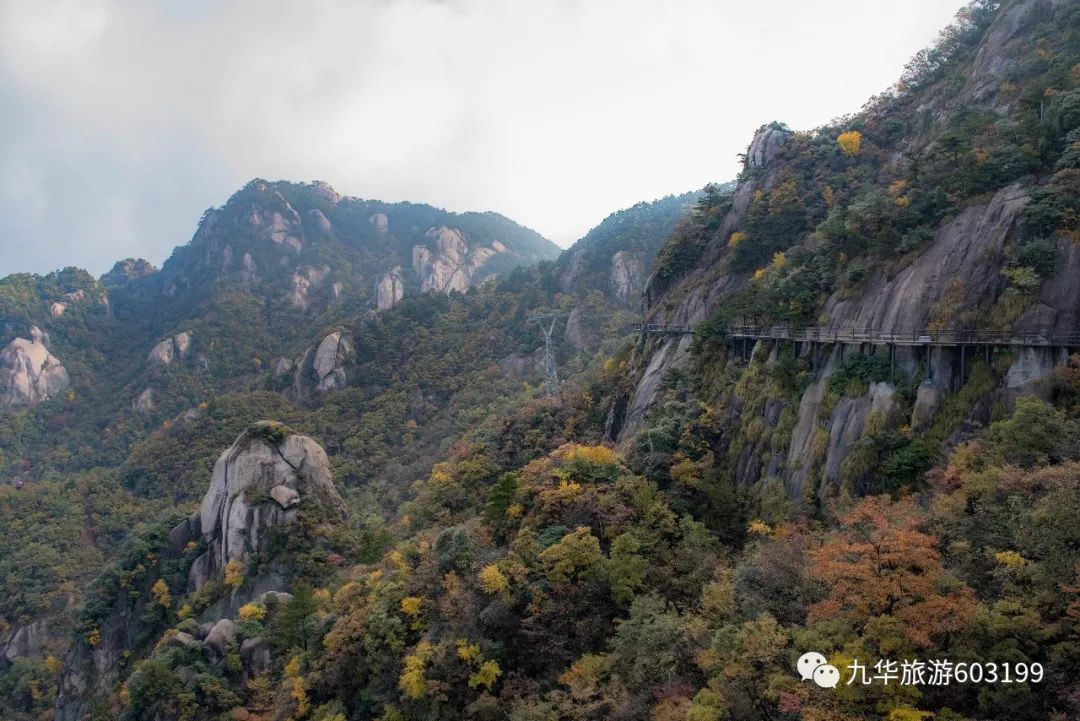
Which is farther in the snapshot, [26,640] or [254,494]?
[26,640]

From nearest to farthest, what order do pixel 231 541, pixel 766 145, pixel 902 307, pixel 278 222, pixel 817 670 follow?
pixel 817 670 < pixel 902 307 < pixel 231 541 < pixel 766 145 < pixel 278 222

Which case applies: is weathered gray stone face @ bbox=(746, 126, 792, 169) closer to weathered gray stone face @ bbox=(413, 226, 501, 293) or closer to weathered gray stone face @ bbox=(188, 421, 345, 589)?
weathered gray stone face @ bbox=(188, 421, 345, 589)

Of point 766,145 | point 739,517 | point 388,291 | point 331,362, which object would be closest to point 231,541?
point 739,517

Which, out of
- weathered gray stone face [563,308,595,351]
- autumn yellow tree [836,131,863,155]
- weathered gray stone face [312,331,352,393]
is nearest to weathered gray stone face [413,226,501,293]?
weathered gray stone face [312,331,352,393]

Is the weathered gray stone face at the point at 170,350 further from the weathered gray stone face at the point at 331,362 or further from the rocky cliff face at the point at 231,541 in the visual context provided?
the rocky cliff face at the point at 231,541

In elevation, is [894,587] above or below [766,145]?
below

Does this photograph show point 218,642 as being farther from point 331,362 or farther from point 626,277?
point 626,277
